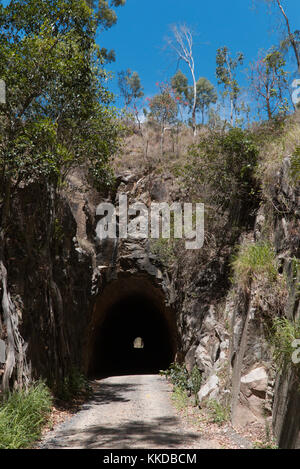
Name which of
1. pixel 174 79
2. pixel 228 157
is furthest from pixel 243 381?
pixel 174 79

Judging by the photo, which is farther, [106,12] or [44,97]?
[106,12]

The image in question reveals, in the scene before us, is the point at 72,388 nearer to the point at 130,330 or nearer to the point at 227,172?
the point at 227,172

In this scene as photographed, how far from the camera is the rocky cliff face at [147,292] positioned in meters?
6.93

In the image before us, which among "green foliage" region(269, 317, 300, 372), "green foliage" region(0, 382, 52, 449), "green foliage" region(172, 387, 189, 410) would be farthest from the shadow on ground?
"green foliage" region(269, 317, 300, 372)

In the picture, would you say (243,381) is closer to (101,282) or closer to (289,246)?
(289,246)

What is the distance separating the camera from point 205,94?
3425cm

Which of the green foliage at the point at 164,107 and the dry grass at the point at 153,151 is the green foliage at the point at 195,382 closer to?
the dry grass at the point at 153,151

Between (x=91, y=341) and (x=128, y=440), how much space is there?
1070 centimetres

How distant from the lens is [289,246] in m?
7.08

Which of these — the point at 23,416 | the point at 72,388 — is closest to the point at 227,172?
the point at 72,388

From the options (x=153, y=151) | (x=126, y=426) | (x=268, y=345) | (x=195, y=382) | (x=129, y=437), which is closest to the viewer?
(x=129, y=437)

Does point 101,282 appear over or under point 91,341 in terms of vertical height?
over

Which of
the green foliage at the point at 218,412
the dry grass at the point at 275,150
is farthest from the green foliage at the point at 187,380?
the dry grass at the point at 275,150

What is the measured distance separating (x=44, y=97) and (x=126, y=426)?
785 cm
